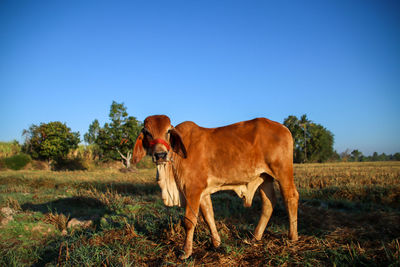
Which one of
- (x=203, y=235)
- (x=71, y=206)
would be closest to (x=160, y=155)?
(x=203, y=235)

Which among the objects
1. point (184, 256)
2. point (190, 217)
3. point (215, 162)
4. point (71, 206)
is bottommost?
point (71, 206)

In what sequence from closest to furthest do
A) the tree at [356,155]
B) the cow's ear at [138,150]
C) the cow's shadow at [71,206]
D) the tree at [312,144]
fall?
the cow's ear at [138,150]
the cow's shadow at [71,206]
the tree at [312,144]
the tree at [356,155]

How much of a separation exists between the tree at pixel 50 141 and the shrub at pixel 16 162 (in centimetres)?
156

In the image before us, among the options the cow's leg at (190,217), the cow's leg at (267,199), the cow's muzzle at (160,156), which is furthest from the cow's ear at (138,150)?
the cow's leg at (267,199)

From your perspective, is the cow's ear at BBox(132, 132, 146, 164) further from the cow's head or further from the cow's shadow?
the cow's shadow

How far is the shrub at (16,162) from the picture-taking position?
2483cm

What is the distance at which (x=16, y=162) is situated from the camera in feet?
82.8

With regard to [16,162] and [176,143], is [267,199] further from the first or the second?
[16,162]

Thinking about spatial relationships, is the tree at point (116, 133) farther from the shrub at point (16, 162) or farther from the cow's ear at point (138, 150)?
the cow's ear at point (138, 150)

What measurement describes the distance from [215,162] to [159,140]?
2.81 feet

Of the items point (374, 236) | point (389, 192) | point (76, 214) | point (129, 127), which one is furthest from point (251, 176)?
point (129, 127)

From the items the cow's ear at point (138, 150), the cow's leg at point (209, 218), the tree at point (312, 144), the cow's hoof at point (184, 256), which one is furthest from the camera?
the tree at point (312, 144)

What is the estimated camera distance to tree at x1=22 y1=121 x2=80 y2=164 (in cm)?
2689

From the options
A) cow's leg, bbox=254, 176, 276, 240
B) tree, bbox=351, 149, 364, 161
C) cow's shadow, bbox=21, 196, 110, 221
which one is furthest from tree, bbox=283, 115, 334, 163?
cow's leg, bbox=254, 176, 276, 240
